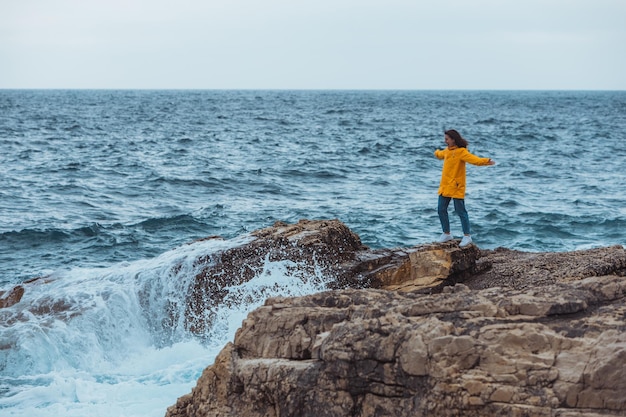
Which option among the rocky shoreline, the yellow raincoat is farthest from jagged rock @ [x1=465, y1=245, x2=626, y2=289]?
the rocky shoreline

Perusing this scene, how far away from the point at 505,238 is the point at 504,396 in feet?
37.9

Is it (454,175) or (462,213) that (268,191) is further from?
(454,175)

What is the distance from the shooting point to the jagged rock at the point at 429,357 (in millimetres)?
4234

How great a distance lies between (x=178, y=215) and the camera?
17656 mm

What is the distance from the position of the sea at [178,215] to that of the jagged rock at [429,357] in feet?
7.29

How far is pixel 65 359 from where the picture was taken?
8539 mm

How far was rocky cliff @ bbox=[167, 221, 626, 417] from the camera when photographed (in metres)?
4.23

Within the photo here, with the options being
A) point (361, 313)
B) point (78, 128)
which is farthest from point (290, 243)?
point (78, 128)

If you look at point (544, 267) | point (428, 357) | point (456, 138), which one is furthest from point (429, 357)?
point (456, 138)

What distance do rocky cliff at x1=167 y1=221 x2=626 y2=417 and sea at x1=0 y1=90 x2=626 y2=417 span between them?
224 cm

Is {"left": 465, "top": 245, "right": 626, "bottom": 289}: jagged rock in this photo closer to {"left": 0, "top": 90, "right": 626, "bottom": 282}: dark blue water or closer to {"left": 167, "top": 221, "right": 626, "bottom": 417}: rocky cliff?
{"left": 167, "top": 221, "right": 626, "bottom": 417}: rocky cliff

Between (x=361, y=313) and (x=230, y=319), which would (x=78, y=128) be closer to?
(x=230, y=319)

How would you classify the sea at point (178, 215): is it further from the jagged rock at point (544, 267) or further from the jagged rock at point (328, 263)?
the jagged rock at point (544, 267)

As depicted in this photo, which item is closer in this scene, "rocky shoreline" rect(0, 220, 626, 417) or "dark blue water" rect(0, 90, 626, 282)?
"rocky shoreline" rect(0, 220, 626, 417)
